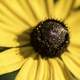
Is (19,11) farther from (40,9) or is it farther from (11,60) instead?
(11,60)

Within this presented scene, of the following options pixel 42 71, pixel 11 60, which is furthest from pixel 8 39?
pixel 42 71

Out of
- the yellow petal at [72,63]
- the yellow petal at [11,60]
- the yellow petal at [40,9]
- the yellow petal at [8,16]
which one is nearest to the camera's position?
the yellow petal at [11,60]

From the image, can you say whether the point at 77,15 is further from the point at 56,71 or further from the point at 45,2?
the point at 56,71

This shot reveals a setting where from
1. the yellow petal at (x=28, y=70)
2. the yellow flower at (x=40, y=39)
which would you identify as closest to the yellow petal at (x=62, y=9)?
the yellow flower at (x=40, y=39)

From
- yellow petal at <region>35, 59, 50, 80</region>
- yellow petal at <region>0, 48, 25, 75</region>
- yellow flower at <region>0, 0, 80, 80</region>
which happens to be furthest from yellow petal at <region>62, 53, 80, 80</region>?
yellow petal at <region>0, 48, 25, 75</region>

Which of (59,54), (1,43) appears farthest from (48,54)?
(1,43)

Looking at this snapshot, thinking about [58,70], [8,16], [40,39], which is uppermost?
[8,16]

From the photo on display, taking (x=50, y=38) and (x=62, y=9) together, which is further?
(x=62, y=9)

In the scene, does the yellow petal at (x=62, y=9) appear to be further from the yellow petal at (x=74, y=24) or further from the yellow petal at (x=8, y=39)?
the yellow petal at (x=8, y=39)
